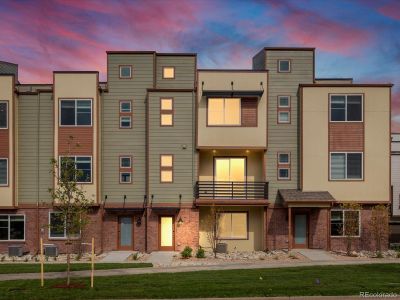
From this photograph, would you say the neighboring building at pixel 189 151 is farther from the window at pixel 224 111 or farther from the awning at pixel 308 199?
the awning at pixel 308 199

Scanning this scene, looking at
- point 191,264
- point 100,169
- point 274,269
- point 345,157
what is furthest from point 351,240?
point 100,169

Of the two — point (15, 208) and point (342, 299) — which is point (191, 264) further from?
point (15, 208)

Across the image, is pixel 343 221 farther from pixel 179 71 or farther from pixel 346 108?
pixel 179 71

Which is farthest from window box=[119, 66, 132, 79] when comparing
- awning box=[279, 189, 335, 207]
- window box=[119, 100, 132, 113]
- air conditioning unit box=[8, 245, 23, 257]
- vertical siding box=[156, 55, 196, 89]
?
awning box=[279, 189, 335, 207]

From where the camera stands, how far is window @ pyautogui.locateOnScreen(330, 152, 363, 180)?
28.3 m

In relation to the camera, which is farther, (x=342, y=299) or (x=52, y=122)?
(x=52, y=122)

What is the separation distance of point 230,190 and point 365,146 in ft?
28.3

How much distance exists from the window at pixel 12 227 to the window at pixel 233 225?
12.0m

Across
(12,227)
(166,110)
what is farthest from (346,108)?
(12,227)

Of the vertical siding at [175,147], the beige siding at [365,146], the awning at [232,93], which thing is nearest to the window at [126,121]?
the vertical siding at [175,147]

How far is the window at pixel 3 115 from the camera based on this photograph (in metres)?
28.0

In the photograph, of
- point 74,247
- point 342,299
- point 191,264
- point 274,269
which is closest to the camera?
point 342,299

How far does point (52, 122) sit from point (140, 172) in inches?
242

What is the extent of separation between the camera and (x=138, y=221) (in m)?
28.8
